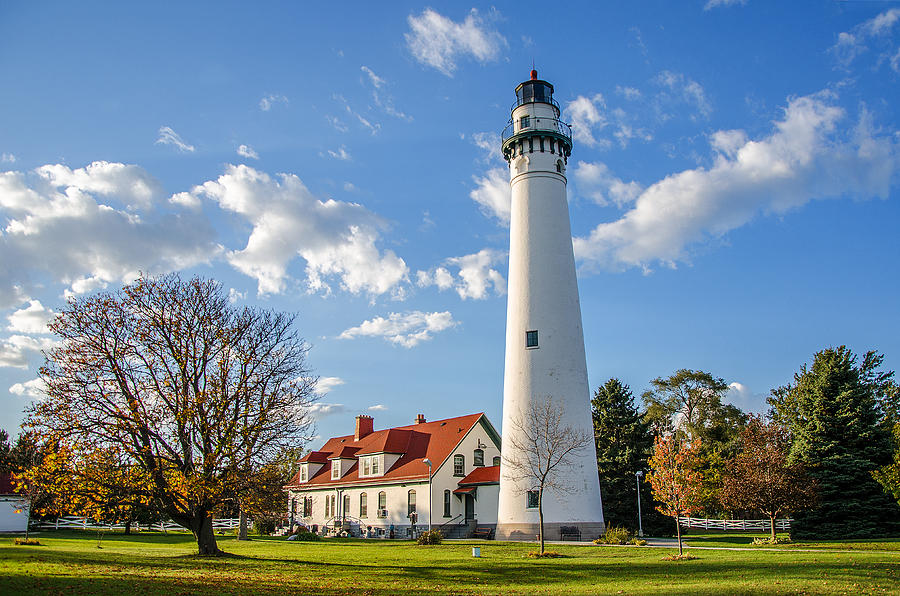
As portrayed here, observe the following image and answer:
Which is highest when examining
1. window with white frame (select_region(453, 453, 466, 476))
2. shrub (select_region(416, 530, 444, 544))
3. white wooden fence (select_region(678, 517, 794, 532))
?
window with white frame (select_region(453, 453, 466, 476))

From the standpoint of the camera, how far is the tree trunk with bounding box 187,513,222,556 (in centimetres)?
2217

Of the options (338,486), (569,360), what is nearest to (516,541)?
(569,360)

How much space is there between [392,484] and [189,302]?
71.7 feet

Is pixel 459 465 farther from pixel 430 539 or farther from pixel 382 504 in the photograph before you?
pixel 430 539

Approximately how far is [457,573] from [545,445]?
1203cm

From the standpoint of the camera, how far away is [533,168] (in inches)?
1252

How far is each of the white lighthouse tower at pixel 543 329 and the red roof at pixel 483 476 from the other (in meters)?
7.66

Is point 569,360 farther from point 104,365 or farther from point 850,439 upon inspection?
point 104,365

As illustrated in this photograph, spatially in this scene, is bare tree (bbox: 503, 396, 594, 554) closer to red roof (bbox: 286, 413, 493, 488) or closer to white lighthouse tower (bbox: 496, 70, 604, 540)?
white lighthouse tower (bbox: 496, 70, 604, 540)

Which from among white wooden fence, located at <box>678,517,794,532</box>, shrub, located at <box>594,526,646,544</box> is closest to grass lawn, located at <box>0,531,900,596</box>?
shrub, located at <box>594,526,646,544</box>

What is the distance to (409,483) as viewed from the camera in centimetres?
3966

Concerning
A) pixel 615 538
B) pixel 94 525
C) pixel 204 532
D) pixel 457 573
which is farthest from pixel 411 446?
pixel 457 573

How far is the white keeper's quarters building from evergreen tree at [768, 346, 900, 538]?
16.0 metres

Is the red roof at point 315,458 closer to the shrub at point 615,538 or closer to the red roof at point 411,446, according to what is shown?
the red roof at point 411,446
